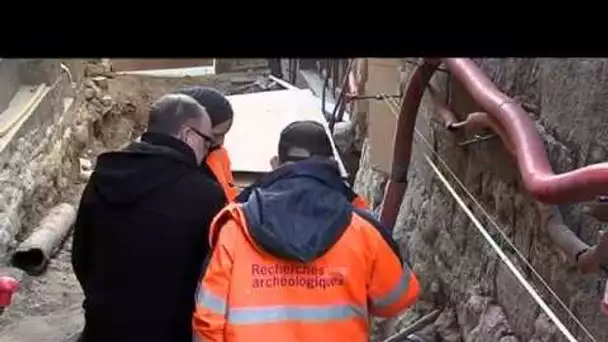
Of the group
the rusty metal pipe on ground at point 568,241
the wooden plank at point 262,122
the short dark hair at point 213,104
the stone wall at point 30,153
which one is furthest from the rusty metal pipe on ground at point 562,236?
the stone wall at point 30,153

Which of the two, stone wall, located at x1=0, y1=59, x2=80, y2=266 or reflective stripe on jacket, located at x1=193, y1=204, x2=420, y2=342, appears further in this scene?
stone wall, located at x1=0, y1=59, x2=80, y2=266

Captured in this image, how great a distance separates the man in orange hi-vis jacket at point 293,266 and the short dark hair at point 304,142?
110mm

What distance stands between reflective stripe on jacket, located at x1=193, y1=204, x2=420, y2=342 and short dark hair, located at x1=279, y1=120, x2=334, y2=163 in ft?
0.78

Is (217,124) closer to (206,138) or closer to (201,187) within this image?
(206,138)

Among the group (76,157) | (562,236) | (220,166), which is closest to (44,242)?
(76,157)

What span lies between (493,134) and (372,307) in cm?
78

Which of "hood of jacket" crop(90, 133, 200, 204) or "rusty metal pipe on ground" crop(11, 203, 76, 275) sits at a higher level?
"hood of jacket" crop(90, 133, 200, 204)

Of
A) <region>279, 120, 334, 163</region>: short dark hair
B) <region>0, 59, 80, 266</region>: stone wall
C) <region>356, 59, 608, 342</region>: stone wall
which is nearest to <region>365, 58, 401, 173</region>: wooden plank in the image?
<region>356, 59, 608, 342</region>: stone wall

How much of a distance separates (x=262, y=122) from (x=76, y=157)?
291cm

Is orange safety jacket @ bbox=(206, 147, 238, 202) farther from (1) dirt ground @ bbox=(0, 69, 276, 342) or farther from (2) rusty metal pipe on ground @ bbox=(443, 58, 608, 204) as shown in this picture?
(1) dirt ground @ bbox=(0, 69, 276, 342)

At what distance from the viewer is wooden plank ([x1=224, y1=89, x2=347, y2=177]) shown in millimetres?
5738

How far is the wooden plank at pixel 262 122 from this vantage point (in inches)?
226
